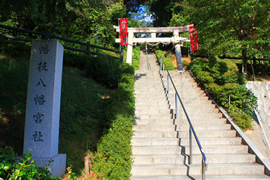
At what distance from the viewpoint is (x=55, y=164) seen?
13.1ft

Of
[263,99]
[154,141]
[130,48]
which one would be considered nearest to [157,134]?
[154,141]

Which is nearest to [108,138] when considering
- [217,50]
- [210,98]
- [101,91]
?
[101,91]

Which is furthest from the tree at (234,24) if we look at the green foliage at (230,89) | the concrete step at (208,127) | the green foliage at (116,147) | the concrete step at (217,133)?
the green foliage at (116,147)

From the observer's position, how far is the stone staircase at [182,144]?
15.2 feet

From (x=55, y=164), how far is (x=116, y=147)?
1.27 meters

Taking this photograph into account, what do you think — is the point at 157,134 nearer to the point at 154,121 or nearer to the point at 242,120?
the point at 154,121

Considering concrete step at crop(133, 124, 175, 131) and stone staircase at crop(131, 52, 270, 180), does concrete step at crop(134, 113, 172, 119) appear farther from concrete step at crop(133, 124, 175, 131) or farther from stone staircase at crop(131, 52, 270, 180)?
concrete step at crop(133, 124, 175, 131)

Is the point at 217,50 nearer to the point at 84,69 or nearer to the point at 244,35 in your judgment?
the point at 244,35

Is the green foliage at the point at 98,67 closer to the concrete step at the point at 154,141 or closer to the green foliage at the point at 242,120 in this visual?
the concrete step at the point at 154,141

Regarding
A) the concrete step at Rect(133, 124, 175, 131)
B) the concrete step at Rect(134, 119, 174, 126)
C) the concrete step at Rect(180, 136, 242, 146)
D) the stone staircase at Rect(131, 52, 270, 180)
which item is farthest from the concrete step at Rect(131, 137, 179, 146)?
the concrete step at Rect(134, 119, 174, 126)

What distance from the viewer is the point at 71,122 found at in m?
5.91

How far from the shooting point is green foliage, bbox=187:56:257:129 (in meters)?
6.72

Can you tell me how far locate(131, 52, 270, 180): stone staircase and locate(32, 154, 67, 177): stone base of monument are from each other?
152 centimetres

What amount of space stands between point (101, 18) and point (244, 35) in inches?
468
